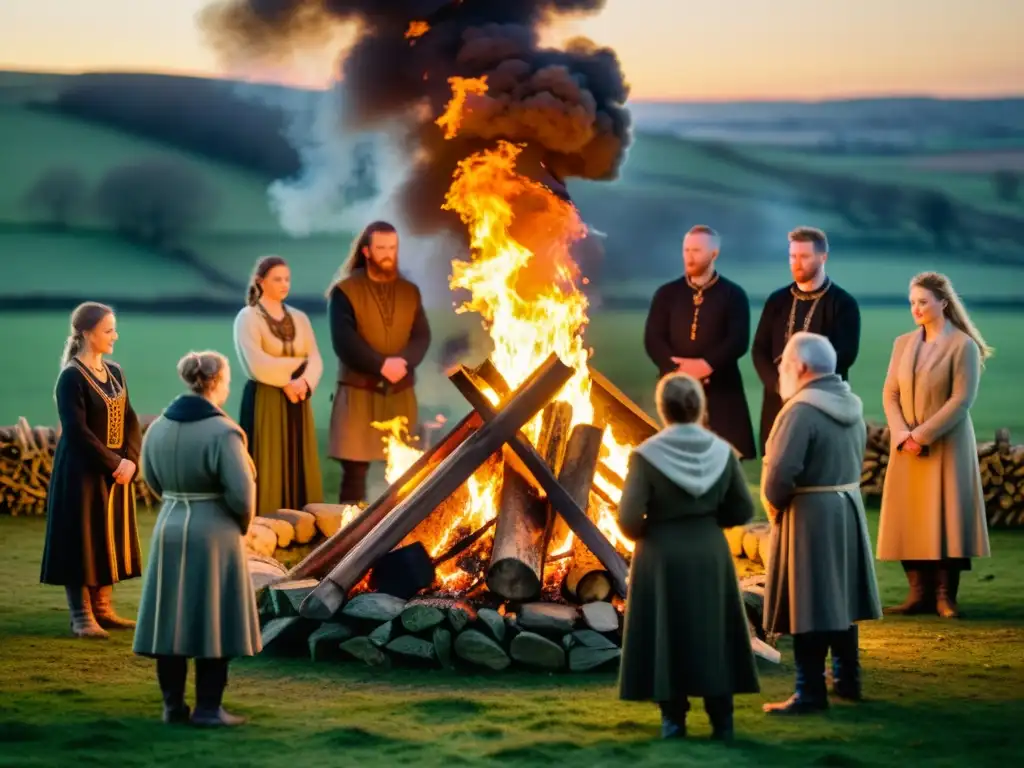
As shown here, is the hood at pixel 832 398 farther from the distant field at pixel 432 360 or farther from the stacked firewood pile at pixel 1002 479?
the distant field at pixel 432 360

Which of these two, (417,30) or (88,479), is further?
(417,30)

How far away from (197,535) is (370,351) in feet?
13.7

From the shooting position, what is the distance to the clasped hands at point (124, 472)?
8797 millimetres

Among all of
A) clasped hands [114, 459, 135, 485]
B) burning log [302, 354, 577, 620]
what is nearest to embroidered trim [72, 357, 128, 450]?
clasped hands [114, 459, 135, 485]

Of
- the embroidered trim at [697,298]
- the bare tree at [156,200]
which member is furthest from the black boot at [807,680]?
the bare tree at [156,200]

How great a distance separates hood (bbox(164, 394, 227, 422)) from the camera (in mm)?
6498

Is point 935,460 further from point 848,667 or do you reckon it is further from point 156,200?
point 156,200

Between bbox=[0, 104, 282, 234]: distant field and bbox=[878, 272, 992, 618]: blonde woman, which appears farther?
bbox=[0, 104, 282, 234]: distant field

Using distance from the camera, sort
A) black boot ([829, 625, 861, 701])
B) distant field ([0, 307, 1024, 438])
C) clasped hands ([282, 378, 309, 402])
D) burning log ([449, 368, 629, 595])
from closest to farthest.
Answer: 1. black boot ([829, 625, 861, 701])
2. burning log ([449, 368, 629, 595])
3. clasped hands ([282, 378, 309, 402])
4. distant field ([0, 307, 1024, 438])

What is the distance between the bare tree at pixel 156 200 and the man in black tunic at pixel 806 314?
10.7m

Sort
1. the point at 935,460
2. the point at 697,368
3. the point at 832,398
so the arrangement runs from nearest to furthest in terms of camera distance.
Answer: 1. the point at 832,398
2. the point at 935,460
3. the point at 697,368

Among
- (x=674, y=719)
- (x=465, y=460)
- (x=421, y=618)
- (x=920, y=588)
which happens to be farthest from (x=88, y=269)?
(x=674, y=719)

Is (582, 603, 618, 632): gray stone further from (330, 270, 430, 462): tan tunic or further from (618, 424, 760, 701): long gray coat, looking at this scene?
(330, 270, 430, 462): tan tunic

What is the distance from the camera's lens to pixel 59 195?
1884cm
